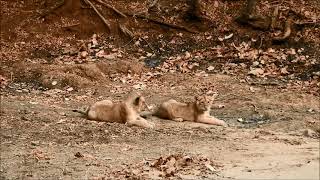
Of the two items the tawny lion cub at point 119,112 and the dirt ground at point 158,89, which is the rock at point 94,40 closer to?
the dirt ground at point 158,89

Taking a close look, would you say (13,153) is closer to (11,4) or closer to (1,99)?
(1,99)

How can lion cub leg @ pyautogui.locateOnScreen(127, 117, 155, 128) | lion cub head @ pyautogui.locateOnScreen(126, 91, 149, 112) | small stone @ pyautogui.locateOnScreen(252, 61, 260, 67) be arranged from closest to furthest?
lion cub leg @ pyautogui.locateOnScreen(127, 117, 155, 128) < lion cub head @ pyautogui.locateOnScreen(126, 91, 149, 112) < small stone @ pyautogui.locateOnScreen(252, 61, 260, 67)

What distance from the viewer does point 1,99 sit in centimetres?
1212

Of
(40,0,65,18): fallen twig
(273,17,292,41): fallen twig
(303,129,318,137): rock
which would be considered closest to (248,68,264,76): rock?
(273,17,292,41): fallen twig

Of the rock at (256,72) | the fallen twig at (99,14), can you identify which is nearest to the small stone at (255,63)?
the rock at (256,72)

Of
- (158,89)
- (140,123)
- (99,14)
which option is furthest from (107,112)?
(99,14)

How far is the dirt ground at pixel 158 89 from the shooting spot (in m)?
7.47

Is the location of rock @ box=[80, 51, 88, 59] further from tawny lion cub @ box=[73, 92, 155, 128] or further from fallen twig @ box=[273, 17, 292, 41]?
tawny lion cub @ box=[73, 92, 155, 128]

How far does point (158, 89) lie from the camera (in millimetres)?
13305

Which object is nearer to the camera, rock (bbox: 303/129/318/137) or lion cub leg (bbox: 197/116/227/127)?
rock (bbox: 303/129/318/137)

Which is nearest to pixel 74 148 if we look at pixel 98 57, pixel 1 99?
pixel 1 99

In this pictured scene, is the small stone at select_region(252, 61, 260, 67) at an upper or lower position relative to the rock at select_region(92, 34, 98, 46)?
upper

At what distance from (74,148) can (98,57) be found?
7.53 meters

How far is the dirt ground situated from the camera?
7.47 m
